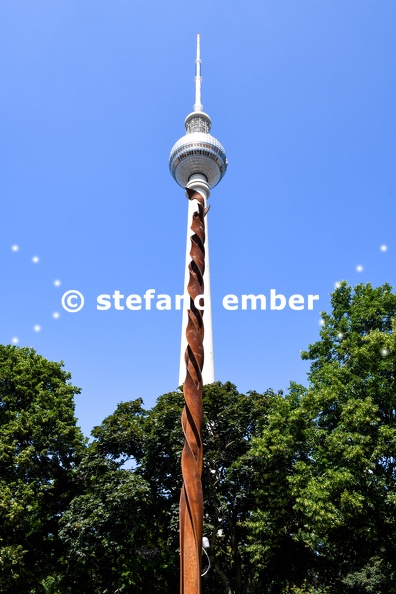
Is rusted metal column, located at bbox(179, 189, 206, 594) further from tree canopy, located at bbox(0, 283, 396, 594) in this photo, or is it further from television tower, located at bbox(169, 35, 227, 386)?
television tower, located at bbox(169, 35, 227, 386)

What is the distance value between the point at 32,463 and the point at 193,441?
1389cm

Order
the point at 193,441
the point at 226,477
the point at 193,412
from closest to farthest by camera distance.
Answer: the point at 193,441 → the point at 193,412 → the point at 226,477

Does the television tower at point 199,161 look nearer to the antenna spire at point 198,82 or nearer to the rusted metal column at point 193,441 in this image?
the antenna spire at point 198,82

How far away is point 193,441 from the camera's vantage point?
25.5 feet

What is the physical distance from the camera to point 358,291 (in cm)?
1967

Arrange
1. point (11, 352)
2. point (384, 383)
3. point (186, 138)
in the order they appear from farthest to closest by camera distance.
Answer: point (186, 138), point (11, 352), point (384, 383)

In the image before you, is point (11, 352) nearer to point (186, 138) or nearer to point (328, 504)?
point (328, 504)

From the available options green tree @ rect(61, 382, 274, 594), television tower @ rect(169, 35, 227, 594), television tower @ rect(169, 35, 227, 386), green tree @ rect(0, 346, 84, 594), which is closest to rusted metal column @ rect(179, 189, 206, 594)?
television tower @ rect(169, 35, 227, 594)

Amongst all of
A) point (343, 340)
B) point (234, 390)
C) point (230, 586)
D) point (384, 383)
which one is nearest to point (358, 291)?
point (343, 340)

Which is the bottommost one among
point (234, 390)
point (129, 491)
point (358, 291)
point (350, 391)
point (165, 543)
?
point (165, 543)

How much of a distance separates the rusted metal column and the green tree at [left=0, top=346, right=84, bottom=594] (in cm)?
1270

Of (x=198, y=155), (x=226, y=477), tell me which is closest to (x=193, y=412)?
(x=226, y=477)

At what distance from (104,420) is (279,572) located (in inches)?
390

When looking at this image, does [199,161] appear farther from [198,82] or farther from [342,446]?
[342,446]
